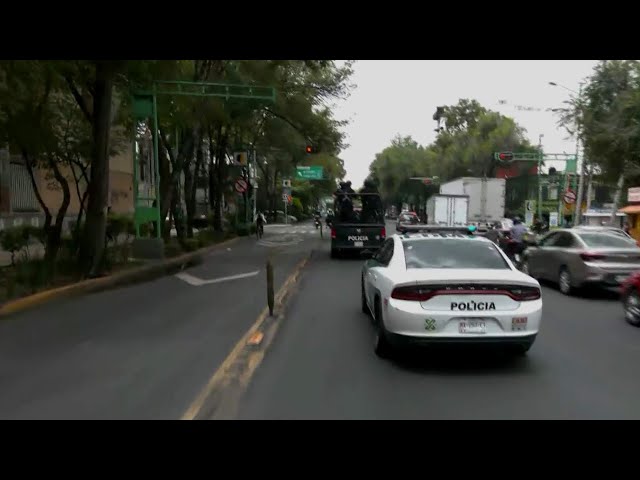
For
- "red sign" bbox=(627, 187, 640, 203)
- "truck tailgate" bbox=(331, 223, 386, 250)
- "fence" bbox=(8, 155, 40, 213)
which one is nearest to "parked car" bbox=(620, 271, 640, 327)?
"truck tailgate" bbox=(331, 223, 386, 250)

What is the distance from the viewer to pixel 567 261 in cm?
1240

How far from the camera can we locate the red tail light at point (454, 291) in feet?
20.8

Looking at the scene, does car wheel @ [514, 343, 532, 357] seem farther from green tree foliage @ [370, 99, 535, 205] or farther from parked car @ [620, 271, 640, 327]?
green tree foliage @ [370, 99, 535, 205]

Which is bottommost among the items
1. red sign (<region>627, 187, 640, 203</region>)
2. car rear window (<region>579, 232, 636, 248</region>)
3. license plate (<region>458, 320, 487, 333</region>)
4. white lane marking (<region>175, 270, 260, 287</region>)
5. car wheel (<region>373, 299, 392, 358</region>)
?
white lane marking (<region>175, 270, 260, 287</region>)

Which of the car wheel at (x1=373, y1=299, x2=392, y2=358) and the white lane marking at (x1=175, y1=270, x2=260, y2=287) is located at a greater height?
the car wheel at (x1=373, y1=299, x2=392, y2=358)

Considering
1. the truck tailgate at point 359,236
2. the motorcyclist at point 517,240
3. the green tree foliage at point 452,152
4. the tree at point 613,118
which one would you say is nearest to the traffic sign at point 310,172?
the green tree foliage at point 452,152

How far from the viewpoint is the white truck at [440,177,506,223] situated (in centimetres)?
3003

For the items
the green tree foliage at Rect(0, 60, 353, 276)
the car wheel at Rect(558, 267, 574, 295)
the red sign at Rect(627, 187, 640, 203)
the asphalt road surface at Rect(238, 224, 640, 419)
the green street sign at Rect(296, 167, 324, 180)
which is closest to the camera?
the asphalt road surface at Rect(238, 224, 640, 419)

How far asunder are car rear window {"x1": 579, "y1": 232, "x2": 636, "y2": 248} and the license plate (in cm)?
693

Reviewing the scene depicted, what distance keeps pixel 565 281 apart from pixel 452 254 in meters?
6.34
